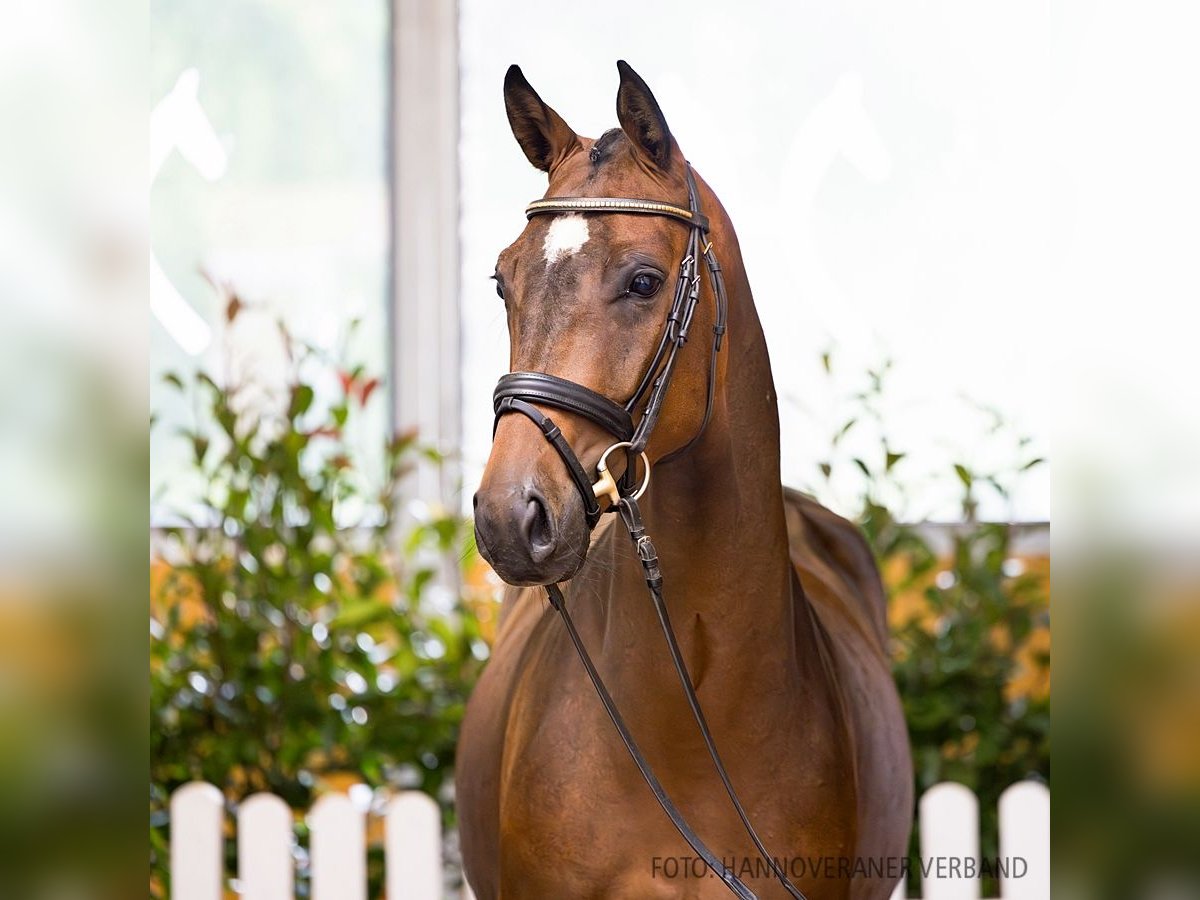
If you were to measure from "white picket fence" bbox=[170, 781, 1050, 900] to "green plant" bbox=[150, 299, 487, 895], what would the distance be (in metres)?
0.31

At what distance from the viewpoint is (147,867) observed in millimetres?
581

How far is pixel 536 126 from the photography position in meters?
1.64

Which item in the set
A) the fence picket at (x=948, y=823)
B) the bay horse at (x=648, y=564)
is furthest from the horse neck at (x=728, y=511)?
the fence picket at (x=948, y=823)

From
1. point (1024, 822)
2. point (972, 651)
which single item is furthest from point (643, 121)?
point (972, 651)

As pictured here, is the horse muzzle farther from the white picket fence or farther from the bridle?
the white picket fence

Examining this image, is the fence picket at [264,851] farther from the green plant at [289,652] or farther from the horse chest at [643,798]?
the horse chest at [643,798]

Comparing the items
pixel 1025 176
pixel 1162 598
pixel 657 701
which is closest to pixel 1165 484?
pixel 1162 598

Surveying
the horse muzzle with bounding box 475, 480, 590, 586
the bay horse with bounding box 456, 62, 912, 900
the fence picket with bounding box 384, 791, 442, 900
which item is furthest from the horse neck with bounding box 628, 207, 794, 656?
the fence picket with bounding box 384, 791, 442, 900

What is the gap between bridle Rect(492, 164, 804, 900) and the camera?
1.36 meters

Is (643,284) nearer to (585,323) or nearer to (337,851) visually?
(585,323)

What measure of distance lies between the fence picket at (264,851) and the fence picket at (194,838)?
7cm

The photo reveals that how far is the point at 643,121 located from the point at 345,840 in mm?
1950

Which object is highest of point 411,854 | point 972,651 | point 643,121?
point 643,121

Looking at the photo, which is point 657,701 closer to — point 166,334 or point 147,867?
point 147,867
